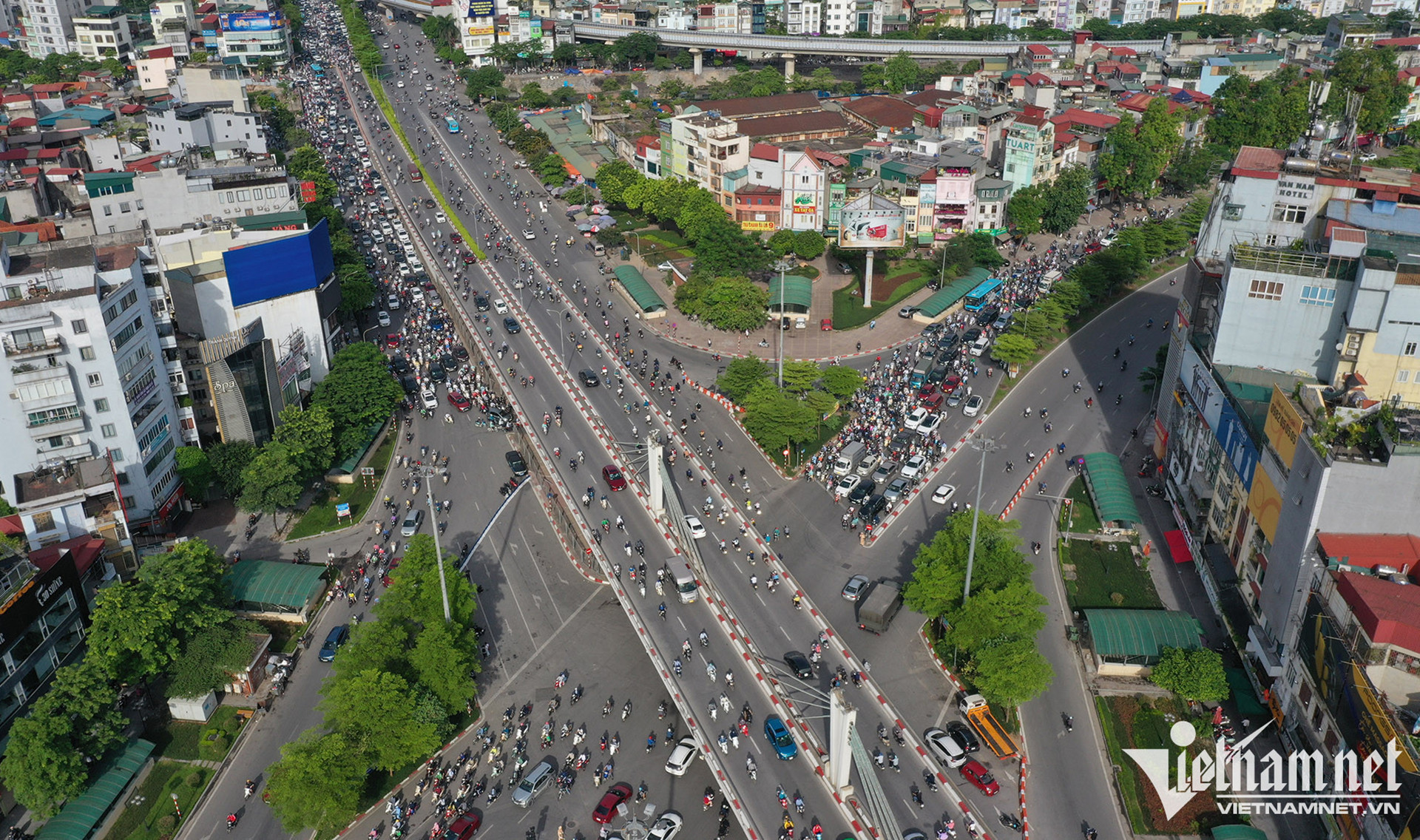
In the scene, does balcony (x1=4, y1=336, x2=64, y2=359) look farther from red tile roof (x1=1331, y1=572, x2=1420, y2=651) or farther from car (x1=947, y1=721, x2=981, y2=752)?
red tile roof (x1=1331, y1=572, x2=1420, y2=651)

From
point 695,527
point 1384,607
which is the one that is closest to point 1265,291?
point 1384,607

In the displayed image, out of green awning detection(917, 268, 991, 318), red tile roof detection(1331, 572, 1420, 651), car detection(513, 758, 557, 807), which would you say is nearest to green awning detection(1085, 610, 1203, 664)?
red tile roof detection(1331, 572, 1420, 651)

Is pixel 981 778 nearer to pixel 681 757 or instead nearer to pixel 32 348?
pixel 681 757

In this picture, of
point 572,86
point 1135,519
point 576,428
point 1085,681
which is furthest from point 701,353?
point 572,86

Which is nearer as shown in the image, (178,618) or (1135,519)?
(178,618)

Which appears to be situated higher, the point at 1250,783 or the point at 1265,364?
the point at 1265,364

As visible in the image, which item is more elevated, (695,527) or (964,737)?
(695,527)

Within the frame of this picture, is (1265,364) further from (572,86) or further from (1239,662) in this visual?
(572,86)
